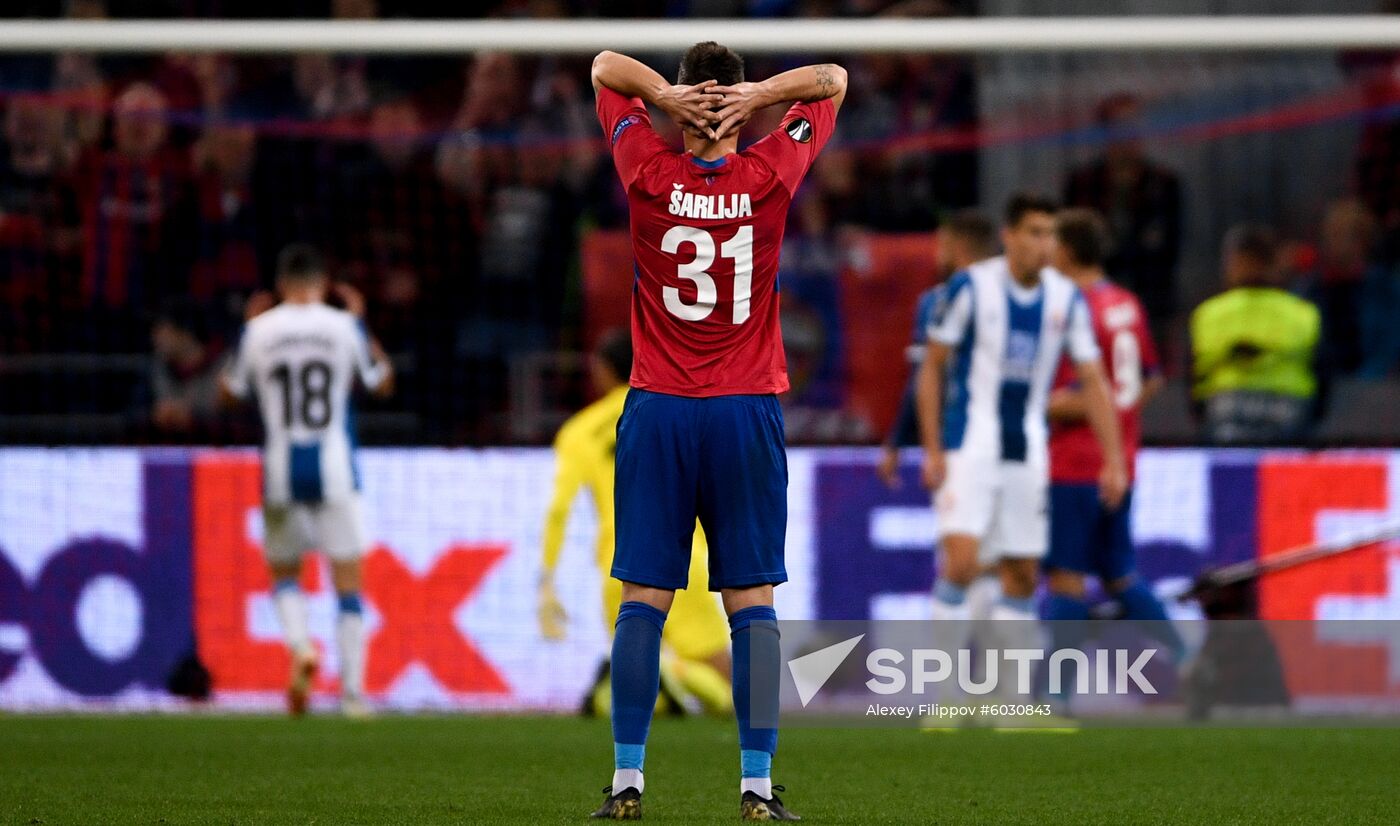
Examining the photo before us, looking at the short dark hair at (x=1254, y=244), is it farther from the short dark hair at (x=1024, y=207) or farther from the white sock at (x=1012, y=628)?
the white sock at (x=1012, y=628)

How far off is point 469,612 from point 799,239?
301 centimetres

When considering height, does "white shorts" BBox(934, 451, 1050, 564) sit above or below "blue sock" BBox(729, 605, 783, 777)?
above

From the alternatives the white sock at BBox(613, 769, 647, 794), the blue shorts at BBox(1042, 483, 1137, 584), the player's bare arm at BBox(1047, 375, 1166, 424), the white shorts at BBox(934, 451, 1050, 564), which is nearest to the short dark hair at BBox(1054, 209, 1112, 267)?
the player's bare arm at BBox(1047, 375, 1166, 424)

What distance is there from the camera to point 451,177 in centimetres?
1221

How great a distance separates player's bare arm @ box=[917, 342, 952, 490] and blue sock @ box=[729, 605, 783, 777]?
343cm

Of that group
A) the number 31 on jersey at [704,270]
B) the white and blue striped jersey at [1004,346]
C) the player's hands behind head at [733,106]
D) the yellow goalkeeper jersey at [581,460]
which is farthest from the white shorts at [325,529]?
the player's hands behind head at [733,106]

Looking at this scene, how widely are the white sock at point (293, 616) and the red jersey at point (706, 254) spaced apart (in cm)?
474

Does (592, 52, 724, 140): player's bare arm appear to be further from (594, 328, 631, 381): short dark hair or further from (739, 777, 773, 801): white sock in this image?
(594, 328, 631, 381): short dark hair

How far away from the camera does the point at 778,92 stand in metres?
5.38

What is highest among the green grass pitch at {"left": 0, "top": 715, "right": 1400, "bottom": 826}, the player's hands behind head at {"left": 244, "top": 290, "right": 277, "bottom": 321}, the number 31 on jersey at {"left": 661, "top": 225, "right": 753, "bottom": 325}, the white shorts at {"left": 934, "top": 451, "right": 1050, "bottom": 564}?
the player's hands behind head at {"left": 244, "top": 290, "right": 277, "bottom": 321}

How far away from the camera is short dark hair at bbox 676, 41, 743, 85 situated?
5.28 metres

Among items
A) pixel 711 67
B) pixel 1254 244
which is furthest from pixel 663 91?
pixel 1254 244

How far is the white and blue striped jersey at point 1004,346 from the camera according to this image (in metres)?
8.59

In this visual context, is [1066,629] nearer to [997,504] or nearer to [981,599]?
[997,504]
